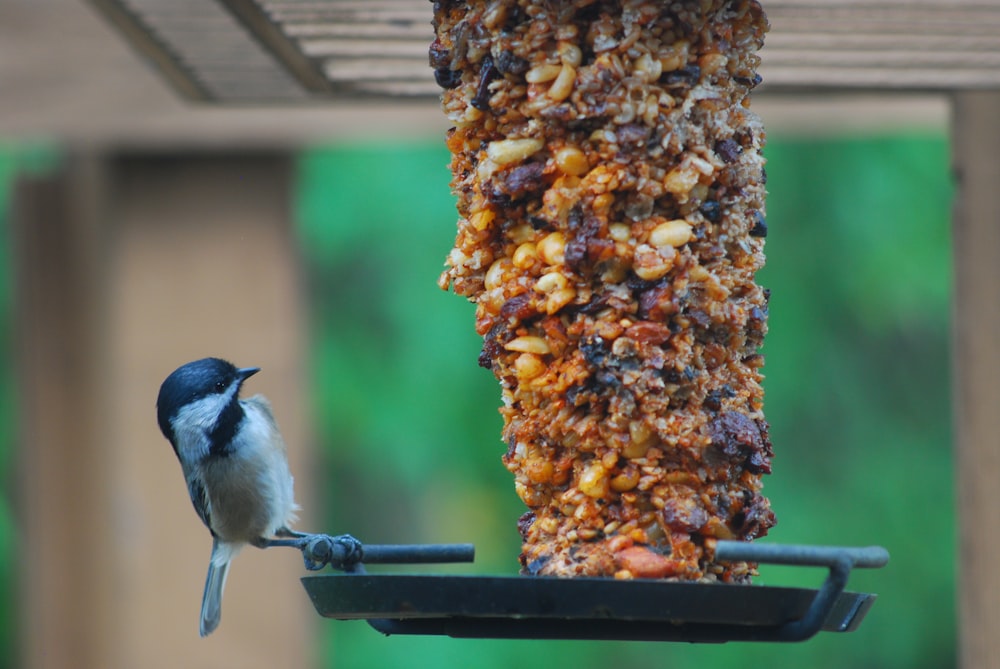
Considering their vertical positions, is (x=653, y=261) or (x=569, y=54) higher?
(x=569, y=54)

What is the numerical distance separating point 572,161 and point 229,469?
5.15 feet

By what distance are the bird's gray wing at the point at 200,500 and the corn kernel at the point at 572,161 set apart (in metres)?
1.63

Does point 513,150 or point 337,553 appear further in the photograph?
point 337,553

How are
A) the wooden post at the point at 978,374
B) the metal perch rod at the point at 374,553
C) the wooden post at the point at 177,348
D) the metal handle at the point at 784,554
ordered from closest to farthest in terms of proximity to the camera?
the metal handle at the point at 784,554 → the metal perch rod at the point at 374,553 → the wooden post at the point at 978,374 → the wooden post at the point at 177,348

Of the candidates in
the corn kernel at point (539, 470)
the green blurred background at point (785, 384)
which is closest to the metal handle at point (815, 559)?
the corn kernel at point (539, 470)

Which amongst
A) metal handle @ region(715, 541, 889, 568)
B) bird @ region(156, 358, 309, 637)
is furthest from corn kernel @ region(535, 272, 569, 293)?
bird @ region(156, 358, 309, 637)

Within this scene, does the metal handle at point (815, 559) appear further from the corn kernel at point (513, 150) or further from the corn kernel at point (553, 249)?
the corn kernel at point (513, 150)

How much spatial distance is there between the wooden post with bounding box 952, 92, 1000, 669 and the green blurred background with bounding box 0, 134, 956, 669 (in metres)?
2.92

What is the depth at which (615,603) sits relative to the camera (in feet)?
5.51

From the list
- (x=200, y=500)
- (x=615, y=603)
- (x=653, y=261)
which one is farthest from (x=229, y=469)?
(x=615, y=603)

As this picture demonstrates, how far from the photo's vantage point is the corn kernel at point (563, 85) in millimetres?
1944

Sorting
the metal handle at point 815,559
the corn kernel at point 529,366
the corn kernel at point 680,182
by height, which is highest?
the corn kernel at point 680,182

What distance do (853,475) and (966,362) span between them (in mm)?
3323

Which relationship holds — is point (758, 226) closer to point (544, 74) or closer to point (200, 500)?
point (544, 74)
